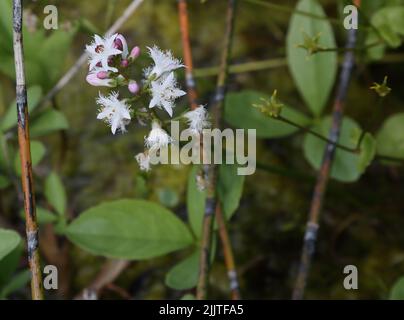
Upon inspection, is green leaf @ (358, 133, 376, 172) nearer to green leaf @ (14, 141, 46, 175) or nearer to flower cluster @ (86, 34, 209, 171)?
flower cluster @ (86, 34, 209, 171)

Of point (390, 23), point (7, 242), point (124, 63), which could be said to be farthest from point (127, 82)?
point (390, 23)

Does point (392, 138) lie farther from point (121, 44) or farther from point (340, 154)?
point (121, 44)

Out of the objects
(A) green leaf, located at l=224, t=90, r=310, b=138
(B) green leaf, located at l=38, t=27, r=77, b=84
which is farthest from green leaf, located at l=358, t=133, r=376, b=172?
(B) green leaf, located at l=38, t=27, r=77, b=84

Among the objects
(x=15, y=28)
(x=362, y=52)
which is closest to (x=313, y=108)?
(x=362, y=52)

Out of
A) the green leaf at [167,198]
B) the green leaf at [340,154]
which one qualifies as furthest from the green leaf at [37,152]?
the green leaf at [340,154]

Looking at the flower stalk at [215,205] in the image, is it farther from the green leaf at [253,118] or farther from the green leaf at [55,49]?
the green leaf at [55,49]
